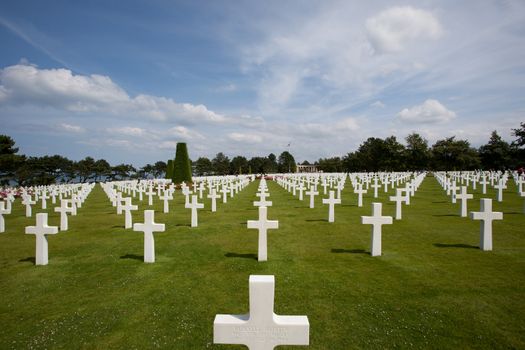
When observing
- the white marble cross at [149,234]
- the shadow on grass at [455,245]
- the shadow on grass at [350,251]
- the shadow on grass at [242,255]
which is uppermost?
the white marble cross at [149,234]

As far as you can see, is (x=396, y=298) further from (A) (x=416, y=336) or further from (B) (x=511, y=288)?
(B) (x=511, y=288)

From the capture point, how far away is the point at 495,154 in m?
62.4

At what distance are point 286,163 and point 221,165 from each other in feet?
79.1

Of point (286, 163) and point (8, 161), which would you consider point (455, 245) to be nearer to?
point (8, 161)

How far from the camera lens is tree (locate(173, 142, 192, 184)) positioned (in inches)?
1282

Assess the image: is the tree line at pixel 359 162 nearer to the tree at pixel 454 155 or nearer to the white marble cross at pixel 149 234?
the tree at pixel 454 155

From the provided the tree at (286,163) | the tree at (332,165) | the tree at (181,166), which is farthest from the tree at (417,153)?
the tree at (181,166)

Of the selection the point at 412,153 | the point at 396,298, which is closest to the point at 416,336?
the point at 396,298

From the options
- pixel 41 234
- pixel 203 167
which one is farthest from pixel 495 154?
pixel 41 234

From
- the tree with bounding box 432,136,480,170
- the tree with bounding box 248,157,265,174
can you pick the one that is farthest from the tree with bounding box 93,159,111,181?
the tree with bounding box 432,136,480,170

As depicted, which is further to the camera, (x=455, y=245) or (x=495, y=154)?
(x=495, y=154)

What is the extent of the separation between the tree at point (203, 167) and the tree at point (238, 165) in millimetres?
6977

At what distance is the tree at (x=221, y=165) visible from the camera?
289 feet

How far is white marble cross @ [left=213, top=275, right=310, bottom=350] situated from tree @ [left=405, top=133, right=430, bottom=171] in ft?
248
